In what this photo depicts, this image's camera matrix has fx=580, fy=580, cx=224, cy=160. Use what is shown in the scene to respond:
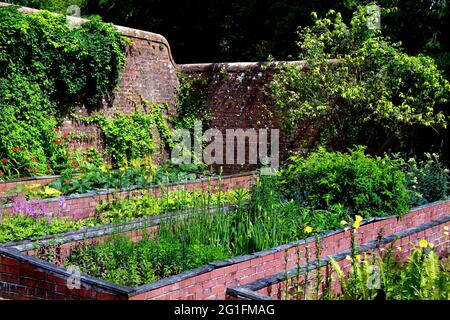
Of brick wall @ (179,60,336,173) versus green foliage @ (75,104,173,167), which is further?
brick wall @ (179,60,336,173)

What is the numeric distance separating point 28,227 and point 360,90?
7.50 m

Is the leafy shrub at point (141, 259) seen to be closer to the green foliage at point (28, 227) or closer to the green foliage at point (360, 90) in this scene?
the green foliage at point (28, 227)

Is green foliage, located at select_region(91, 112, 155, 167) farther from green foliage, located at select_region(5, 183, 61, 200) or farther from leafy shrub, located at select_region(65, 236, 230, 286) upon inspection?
leafy shrub, located at select_region(65, 236, 230, 286)

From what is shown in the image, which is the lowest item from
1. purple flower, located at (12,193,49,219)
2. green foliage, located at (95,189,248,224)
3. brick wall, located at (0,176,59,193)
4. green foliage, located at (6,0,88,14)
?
green foliage, located at (95,189,248,224)

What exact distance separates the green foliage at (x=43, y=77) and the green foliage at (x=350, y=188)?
213 inches

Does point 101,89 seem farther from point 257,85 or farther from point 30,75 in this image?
point 257,85

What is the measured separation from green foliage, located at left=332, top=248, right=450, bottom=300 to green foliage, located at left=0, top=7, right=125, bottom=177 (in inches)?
292

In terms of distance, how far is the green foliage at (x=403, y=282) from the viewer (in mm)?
4594

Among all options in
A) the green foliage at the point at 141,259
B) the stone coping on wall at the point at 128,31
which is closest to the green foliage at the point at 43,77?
the stone coping on wall at the point at 128,31

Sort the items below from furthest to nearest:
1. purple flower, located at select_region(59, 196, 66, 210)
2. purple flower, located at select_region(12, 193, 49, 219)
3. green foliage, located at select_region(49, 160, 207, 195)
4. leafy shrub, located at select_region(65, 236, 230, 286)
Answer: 1. green foliage, located at select_region(49, 160, 207, 195)
2. purple flower, located at select_region(59, 196, 66, 210)
3. purple flower, located at select_region(12, 193, 49, 219)
4. leafy shrub, located at select_region(65, 236, 230, 286)

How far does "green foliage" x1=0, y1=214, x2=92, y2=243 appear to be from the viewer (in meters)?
6.14

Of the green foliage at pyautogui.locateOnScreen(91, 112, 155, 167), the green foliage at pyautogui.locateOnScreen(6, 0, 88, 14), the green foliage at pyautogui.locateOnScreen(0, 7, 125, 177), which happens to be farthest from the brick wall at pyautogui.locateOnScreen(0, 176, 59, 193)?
the green foliage at pyautogui.locateOnScreen(6, 0, 88, 14)

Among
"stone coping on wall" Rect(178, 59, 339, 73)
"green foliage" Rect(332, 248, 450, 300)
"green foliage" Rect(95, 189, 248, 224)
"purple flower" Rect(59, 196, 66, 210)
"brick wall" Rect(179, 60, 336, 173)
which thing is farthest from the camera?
"brick wall" Rect(179, 60, 336, 173)
